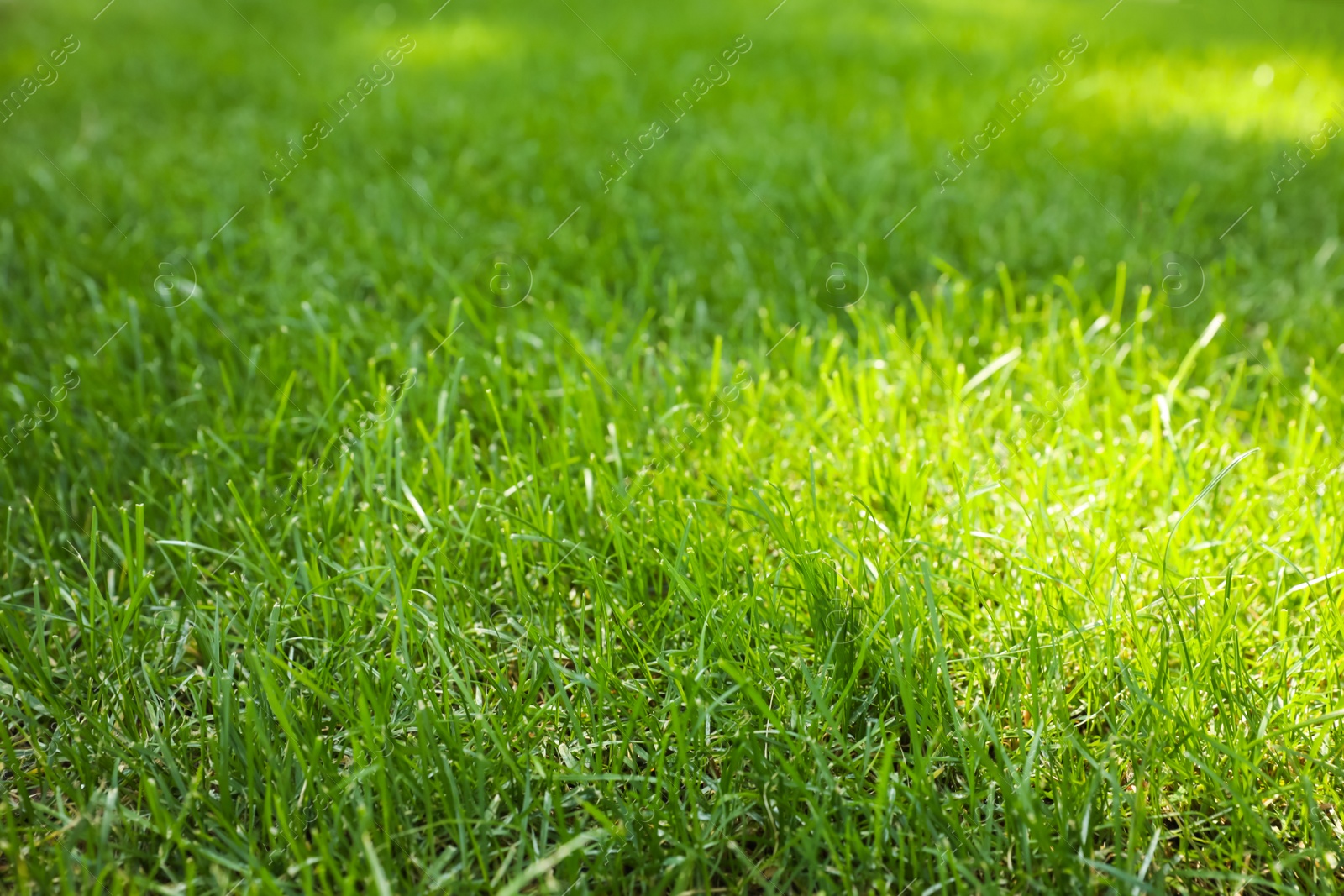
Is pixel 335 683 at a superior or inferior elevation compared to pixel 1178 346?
superior

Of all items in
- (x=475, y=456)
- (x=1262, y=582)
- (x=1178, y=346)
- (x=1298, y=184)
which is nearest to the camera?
(x=1262, y=582)

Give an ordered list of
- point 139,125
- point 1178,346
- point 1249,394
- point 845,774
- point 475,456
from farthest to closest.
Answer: point 139,125 → point 1178,346 → point 1249,394 → point 475,456 → point 845,774

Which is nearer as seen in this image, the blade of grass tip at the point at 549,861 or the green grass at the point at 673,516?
the blade of grass tip at the point at 549,861

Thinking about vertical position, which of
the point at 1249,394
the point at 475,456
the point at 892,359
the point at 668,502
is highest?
the point at 475,456

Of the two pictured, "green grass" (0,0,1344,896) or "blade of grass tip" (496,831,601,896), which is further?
"green grass" (0,0,1344,896)

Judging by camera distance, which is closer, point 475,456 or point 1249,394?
point 475,456

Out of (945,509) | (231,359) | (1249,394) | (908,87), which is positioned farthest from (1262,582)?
(908,87)

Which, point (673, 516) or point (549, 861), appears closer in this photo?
point (549, 861)

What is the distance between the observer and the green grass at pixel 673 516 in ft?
4.08

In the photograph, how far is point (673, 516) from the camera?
169 centimetres

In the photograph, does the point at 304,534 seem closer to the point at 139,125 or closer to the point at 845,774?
the point at 845,774

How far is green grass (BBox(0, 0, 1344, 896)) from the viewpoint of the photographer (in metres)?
1.24

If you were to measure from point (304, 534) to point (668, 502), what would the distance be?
70 centimetres

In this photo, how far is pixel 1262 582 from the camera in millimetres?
1602
